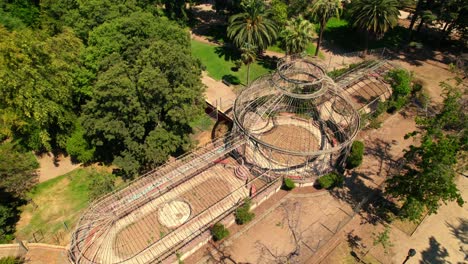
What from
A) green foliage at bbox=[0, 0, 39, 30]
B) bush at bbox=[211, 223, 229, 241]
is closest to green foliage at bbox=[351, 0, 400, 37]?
bush at bbox=[211, 223, 229, 241]

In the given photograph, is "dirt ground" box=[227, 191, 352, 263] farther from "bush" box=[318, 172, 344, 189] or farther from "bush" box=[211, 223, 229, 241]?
→ "bush" box=[211, 223, 229, 241]

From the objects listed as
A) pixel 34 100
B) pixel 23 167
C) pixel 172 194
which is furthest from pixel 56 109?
pixel 172 194

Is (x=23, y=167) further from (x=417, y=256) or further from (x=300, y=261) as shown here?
(x=417, y=256)

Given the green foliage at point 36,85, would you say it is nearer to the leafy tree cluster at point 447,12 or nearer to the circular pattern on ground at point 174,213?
the circular pattern on ground at point 174,213

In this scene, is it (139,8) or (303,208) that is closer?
(303,208)

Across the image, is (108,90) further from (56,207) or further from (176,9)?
(176,9)

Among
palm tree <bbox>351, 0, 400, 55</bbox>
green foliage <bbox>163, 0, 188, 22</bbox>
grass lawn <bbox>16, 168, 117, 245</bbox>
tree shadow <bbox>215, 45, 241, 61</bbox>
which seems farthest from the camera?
green foliage <bbox>163, 0, 188, 22</bbox>

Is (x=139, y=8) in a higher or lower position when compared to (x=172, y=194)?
higher
